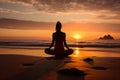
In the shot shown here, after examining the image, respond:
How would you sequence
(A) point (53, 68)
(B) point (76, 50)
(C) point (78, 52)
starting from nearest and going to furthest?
(A) point (53, 68)
(C) point (78, 52)
(B) point (76, 50)

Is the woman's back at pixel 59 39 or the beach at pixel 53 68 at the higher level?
the woman's back at pixel 59 39

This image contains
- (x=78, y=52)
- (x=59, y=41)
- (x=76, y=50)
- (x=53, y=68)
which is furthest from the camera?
(x=76, y=50)

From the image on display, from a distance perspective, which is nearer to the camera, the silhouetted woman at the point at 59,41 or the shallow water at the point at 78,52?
the silhouetted woman at the point at 59,41

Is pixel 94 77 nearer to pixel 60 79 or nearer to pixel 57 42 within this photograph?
pixel 60 79

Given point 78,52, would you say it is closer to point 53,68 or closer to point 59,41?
point 59,41

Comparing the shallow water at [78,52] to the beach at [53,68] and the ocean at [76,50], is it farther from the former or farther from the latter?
the beach at [53,68]

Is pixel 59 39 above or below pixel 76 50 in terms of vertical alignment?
above

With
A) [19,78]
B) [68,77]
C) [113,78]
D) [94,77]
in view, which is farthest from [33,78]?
[113,78]

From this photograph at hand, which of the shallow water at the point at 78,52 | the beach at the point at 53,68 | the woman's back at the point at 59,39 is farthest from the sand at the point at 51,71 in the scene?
the shallow water at the point at 78,52

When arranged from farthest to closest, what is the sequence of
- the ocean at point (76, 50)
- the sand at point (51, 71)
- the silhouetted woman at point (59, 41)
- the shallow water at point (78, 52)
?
the ocean at point (76, 50) < the shallow water at point (78, 52) < the silhouetted woman at point (59, 41) < the sand at point (51, 71)

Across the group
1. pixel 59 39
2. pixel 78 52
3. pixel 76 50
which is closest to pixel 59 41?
pixel 59 39

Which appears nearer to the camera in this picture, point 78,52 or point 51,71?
point 51,71

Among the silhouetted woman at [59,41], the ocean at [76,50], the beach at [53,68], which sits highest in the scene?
the silhouetted woman at [59,41]

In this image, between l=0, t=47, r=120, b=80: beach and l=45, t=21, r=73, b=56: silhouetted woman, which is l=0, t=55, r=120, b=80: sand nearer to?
l=0, t=47, r=120, b=80: beach
